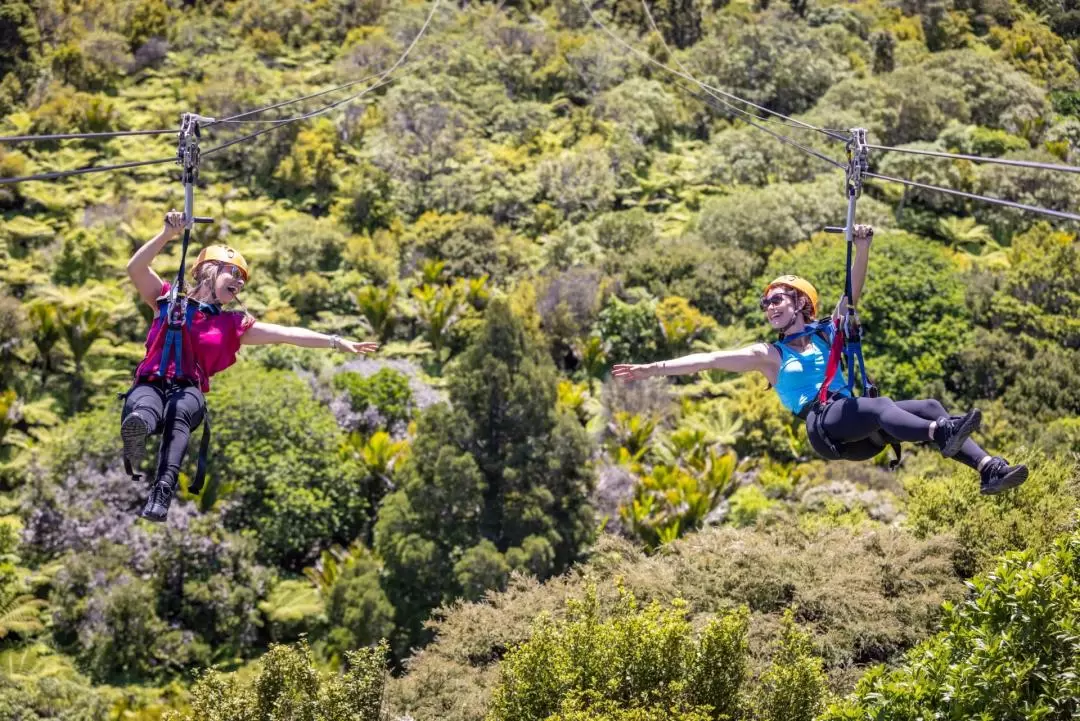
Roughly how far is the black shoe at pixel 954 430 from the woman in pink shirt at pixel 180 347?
3.78 m

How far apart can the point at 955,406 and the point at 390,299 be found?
1221cm

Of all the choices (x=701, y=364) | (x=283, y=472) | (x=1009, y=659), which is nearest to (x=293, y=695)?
(x=701, y=364)

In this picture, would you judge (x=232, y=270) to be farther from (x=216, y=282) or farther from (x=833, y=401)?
(x=833, y=401)

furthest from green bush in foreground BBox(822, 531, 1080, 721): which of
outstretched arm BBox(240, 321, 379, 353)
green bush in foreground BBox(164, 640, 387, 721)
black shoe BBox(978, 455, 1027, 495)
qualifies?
green bush in foreground BBox(164, 640, 387, 721)

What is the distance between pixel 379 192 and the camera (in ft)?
114

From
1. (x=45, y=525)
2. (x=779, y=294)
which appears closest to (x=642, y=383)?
(x=45, y=525)

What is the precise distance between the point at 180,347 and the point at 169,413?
49cm

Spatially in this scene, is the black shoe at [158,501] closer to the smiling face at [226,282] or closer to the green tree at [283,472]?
the smiling face at [226,282]

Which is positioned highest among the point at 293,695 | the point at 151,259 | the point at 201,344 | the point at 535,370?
the point at 151,259

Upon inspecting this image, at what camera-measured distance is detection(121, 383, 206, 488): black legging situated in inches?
359

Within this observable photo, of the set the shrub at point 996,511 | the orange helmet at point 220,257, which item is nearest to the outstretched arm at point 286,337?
the orange helmet at point 220,257

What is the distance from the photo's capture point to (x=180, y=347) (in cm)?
952

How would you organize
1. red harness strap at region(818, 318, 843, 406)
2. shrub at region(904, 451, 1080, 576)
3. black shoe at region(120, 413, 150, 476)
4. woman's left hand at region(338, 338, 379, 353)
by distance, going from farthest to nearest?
1. shrub at region(904, 451, 1080, 576)
2. woman's left hand at region(338, 338, 379, 353)
3. red harness strap at region(818, 318, 843, 406)
4. black shoe at region(120, 413, 150, 476)

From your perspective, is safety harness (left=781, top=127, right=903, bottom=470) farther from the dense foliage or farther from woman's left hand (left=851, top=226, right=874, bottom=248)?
the dense foliage
